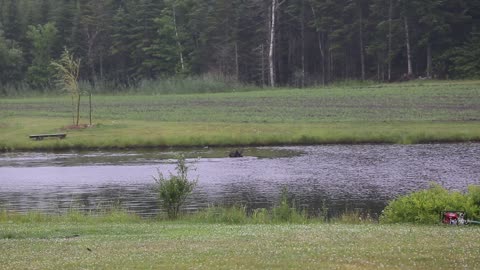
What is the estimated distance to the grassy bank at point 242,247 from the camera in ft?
45.3

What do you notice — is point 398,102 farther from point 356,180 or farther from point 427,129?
point 356,180

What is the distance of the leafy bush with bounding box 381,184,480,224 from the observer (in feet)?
68.8

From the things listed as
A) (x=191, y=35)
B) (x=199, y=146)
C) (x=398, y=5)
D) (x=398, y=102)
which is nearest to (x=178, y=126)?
(x=199, y=146)

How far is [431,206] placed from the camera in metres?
21.0

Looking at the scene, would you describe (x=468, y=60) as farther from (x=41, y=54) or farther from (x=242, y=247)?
(x=242, y=247)

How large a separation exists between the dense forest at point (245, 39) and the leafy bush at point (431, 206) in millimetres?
64220

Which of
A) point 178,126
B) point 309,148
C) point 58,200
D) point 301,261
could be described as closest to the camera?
point 301,261

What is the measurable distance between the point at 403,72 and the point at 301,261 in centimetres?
8491

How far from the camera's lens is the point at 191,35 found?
11412 centimetres

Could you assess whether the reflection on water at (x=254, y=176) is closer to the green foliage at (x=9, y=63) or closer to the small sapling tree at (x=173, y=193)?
the small sapling tree at (x=173, y=193)

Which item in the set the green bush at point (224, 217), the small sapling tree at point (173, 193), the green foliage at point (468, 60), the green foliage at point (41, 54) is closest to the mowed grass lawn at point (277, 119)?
the green foliage at point (468, 60)

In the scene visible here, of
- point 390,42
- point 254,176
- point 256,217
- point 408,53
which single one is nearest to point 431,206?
point 256,217

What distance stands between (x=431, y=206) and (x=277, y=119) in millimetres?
40721

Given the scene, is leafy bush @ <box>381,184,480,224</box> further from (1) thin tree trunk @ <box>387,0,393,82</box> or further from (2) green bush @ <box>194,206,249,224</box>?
(1) thin tree trunk @ <box>387,0,393,82</box>
